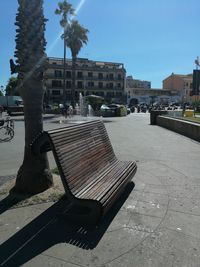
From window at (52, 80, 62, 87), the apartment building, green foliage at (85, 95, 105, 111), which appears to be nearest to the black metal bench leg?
green foliage at (85, 95, 105, 111)

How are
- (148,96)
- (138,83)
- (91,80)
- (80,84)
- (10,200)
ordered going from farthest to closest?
(138,83) < (148,96) < (91,80) < (80,84) < (10,200)

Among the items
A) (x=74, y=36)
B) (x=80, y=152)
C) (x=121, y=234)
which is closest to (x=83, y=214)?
(x=121, y=234)

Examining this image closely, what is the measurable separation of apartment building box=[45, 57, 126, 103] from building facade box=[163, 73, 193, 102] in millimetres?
25816

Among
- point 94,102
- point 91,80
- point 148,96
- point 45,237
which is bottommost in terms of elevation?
point 45,237

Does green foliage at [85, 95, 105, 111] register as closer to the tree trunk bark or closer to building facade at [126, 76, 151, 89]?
the tree trunk bark

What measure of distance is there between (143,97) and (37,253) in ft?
354

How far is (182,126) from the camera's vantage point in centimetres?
1661

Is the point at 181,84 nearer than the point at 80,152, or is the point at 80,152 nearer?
the point at 80,152

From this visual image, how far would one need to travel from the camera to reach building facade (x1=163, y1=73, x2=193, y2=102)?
117 metres

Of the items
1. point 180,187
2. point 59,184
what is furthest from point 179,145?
point 59,184

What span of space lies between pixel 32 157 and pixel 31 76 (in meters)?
1.28

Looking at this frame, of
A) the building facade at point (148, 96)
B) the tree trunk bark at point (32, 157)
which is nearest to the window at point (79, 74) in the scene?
the building facade at point (148, 96)

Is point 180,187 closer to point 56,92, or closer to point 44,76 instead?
point 44,76

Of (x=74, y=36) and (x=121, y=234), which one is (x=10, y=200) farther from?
(x=74, y=36)
